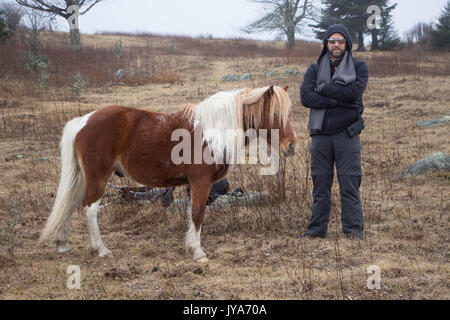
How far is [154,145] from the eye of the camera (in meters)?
3.92

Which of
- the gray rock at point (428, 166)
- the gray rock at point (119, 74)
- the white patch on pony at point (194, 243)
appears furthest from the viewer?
the gray rock at point (119, 74)

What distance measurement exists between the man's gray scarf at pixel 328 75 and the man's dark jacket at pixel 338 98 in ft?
0.15

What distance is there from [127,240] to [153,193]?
124 centimetres

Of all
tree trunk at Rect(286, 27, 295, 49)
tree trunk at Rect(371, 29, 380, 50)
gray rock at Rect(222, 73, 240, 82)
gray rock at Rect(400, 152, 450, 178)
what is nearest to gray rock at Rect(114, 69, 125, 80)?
gray rock at Rect(222, 73, 240, 82)

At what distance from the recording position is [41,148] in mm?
8797

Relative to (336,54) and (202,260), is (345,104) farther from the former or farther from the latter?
(202,260)

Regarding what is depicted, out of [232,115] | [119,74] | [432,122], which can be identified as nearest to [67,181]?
[232,115]

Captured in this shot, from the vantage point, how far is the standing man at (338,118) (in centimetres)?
403

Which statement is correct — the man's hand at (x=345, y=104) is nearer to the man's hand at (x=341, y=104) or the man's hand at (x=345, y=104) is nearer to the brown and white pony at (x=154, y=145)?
the man's hand at (x=341, y=104)

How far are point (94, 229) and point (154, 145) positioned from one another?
103cm

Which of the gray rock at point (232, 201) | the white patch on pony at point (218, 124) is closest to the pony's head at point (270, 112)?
the white patch on pony at point (218, 124)

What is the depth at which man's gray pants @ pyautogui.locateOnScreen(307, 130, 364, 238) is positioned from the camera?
13.5 ft
